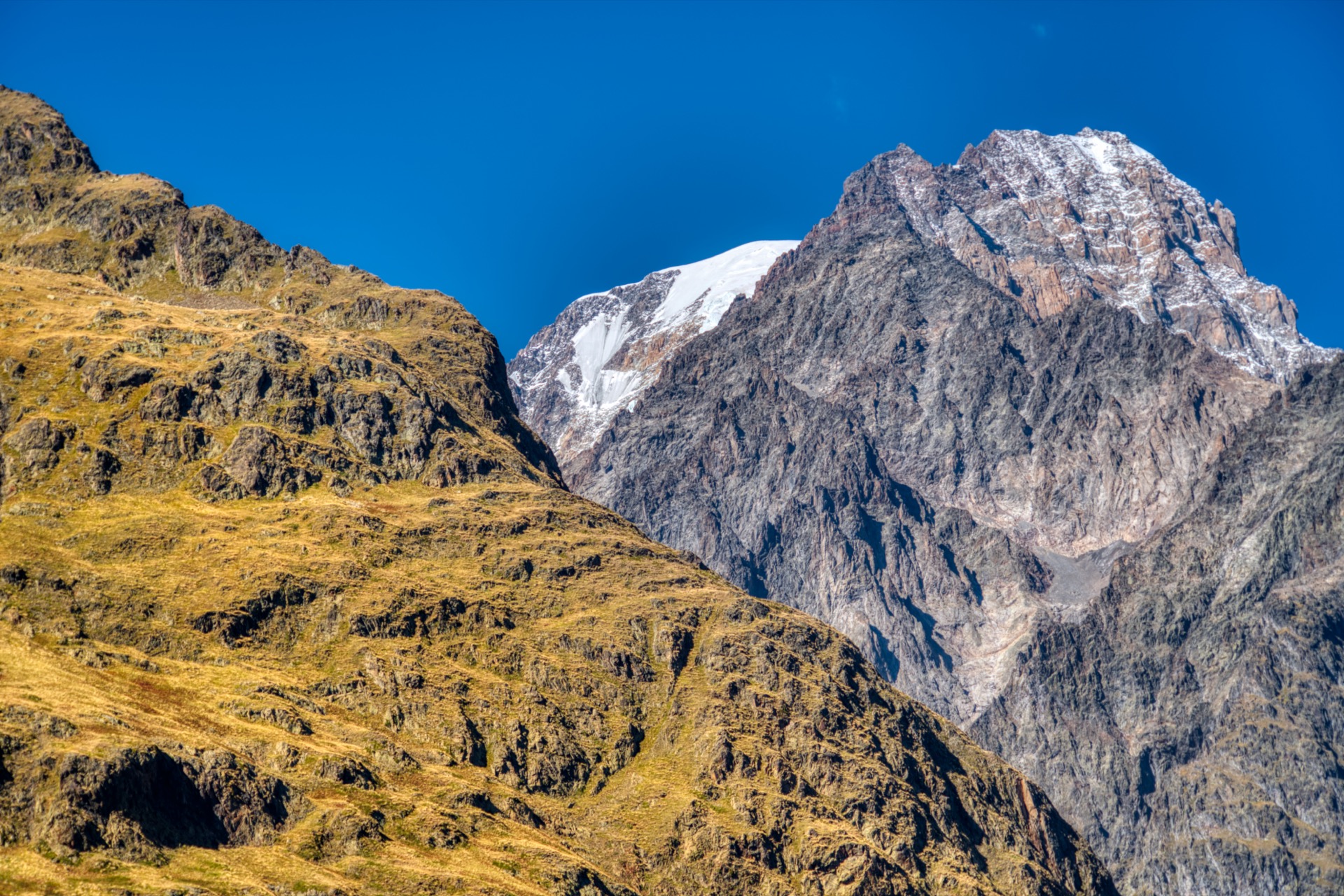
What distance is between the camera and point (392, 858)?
165m

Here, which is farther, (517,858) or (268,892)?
(517,858)

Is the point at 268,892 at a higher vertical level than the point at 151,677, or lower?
lower

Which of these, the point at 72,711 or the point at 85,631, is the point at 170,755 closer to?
the point at 72,711

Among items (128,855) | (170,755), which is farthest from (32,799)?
(170,755)

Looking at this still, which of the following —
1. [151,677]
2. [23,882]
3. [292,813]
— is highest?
[151,677]

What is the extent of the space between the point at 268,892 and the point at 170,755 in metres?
24.8

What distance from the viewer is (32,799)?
13488 cm

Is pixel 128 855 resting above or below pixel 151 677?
below

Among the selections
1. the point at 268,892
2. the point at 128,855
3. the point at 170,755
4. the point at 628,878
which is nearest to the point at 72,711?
the point at 170,755

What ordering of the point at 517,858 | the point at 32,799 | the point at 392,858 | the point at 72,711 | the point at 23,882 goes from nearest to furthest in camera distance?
the point at 23,882
the point at 32,799
the point at 72,711
the point at 392,858
the point at 517,858

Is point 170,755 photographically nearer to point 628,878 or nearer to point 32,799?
point 32,799

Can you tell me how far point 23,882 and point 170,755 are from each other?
Answer: 34632mm

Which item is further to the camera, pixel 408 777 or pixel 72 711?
pixel 408 777

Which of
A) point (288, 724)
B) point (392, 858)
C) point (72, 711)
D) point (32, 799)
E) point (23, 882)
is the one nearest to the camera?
point (23, 882)
